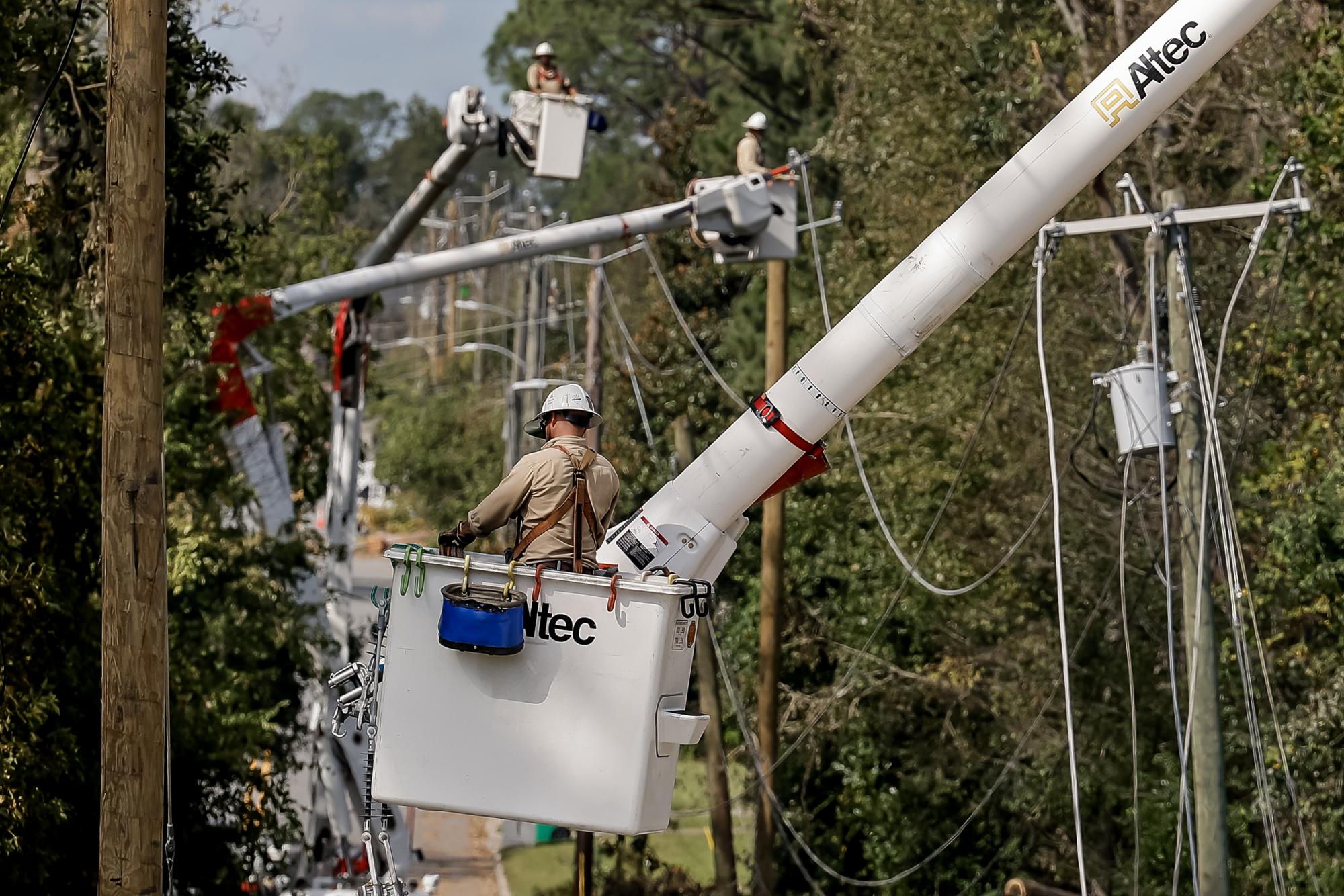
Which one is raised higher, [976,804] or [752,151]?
[752,151]

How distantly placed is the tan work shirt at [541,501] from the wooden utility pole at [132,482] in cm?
157

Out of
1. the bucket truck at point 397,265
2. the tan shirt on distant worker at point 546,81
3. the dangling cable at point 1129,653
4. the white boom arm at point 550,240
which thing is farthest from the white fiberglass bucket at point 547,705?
the tan shirt on distant worker at point 546,81

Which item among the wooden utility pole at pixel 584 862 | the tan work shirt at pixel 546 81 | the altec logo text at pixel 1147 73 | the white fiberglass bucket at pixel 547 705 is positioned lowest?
the wooden utility pole at pixel 584 862

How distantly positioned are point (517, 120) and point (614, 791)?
9.01 m

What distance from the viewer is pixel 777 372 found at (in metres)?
17.4

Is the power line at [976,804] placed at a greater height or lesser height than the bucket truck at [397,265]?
lesser

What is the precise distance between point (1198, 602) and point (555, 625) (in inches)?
260

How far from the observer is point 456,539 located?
810 cm

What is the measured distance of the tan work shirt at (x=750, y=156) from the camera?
55.2ft

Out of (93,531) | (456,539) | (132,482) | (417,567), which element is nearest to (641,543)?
(456,539)

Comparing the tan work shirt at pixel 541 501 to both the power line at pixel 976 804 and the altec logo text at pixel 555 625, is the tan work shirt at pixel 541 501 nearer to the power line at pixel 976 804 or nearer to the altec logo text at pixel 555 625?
the altec logo text at pixel 555 625

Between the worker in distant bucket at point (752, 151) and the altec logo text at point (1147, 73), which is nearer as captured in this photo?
the altec logo text at point (1147, 73)

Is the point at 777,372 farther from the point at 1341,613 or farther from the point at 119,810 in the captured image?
Answer: the point at 119,810

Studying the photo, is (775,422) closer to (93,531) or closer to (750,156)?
(93,531)
